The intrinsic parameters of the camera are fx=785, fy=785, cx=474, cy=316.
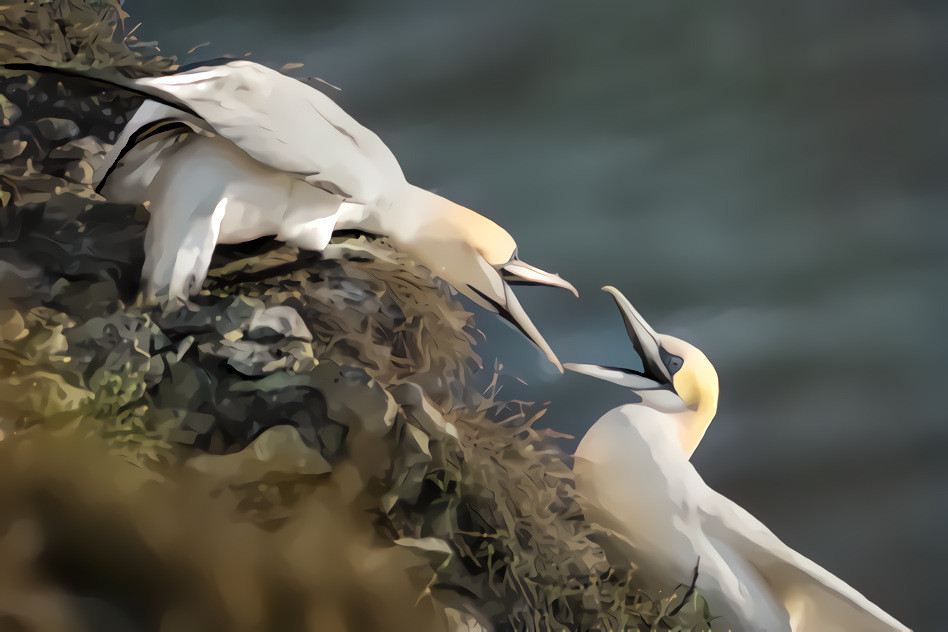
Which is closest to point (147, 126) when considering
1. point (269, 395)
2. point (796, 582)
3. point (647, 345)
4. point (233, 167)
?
point (233, 167)

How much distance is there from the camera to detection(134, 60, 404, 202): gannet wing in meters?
0.41

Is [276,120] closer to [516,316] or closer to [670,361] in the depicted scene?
[516,316]

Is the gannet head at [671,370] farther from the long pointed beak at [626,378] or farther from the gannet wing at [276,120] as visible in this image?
the gannet wing at [276,120]

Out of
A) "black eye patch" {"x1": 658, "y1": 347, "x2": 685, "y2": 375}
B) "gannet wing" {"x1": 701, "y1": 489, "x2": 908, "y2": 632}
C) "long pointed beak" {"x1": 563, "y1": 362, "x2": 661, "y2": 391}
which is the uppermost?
"black eye patch" {"x1": 658, "y1": 347, "x2": 685, "y2": 375}

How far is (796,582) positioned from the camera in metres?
0.53

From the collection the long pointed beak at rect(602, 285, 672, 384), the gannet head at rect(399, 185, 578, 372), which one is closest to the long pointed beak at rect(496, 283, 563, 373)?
the gannet head at rect(399, 185, 578, 372)

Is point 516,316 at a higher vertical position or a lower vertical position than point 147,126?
→ lower

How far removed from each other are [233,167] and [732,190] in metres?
0.58

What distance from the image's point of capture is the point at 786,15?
86cm

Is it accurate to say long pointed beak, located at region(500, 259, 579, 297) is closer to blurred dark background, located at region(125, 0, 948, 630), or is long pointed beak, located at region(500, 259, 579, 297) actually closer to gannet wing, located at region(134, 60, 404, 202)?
gannet wing, located at region(134, 60, 404, 202)

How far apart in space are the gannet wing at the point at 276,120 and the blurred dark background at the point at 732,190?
1.13ft

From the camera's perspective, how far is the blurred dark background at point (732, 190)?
794 millimetres

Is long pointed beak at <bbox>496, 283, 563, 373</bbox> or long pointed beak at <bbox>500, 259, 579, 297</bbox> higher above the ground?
long pointed beak at <bbox>500, 259, 579, 297</bbox>

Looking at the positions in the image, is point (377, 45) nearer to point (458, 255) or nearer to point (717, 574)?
point (458, 255)
